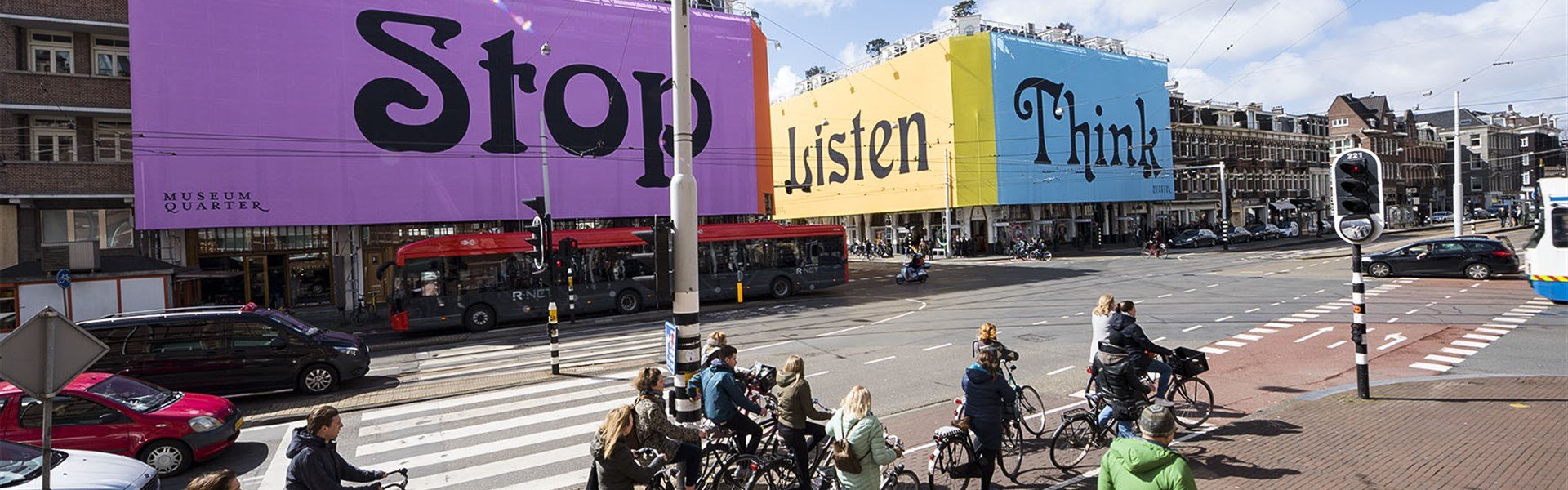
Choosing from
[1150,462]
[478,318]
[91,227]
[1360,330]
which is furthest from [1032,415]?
[91,227]

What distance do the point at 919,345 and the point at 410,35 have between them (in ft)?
82.6

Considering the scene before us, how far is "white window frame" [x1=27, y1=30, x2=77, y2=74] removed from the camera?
23.6m

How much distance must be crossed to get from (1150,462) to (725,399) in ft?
12.0

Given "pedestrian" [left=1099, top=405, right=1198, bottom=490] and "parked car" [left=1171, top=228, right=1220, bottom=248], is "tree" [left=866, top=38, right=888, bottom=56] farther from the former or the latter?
"pedestrian" [left=1099, top=405, right=1198, bottom=490]

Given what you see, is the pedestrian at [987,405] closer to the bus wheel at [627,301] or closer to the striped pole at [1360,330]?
the striped pole at [1360,330]

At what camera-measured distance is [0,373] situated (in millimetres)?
4883

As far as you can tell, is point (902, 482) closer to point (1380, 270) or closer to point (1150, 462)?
point (1150, 462)

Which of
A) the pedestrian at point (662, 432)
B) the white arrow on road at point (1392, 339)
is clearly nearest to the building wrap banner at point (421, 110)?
the pedestrian at point (662, 432)

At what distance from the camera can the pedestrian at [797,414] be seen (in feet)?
20.8

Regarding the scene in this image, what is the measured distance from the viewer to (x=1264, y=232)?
54.2 meters

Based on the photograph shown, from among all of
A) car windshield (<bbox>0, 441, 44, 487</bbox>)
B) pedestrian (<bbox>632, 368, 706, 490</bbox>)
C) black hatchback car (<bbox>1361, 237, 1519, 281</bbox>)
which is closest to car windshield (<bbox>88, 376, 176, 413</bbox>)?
car windshield (<bbox>0, 441, 44, 487</bbox>)

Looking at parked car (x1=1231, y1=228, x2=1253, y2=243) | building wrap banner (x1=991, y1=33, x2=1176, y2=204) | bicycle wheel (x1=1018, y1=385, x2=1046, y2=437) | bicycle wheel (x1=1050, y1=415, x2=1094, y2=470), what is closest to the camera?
bicycle wheel (x1=1050, y1=415, x2=1094, y2=470)

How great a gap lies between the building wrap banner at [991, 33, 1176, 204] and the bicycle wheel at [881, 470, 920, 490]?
4490cm

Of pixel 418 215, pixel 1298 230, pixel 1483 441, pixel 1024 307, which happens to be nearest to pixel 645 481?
pixel 1483 441
